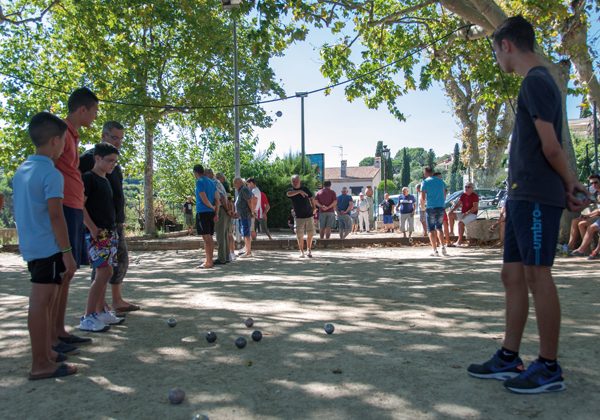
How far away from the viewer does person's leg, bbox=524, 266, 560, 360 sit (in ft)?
9.32

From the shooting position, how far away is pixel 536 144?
2934mm

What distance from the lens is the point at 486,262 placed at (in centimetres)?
969

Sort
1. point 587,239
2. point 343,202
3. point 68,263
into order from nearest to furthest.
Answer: point 68,263, point 587,239, point 343,202

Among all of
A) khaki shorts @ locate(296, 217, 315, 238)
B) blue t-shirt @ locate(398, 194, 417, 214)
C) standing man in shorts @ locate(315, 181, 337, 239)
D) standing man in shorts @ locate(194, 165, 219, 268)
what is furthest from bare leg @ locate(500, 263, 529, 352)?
blue t-shirt @ locate(398, 194, 417, 214)

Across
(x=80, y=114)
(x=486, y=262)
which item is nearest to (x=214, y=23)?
(x=486, y=262)

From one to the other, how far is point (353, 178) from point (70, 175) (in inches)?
3263

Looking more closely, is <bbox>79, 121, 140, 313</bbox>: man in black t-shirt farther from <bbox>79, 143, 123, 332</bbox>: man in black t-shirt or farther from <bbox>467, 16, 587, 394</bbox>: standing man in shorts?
<bbox>467, 16, 587, 394</bbox>: standing man in shorts

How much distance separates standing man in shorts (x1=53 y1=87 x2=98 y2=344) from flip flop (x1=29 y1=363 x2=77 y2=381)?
71cm

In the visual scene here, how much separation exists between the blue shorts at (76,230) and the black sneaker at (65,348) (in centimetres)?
65

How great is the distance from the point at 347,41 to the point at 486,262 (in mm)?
8773

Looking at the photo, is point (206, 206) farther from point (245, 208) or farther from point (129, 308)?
point (129, 308)

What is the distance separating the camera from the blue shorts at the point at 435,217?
37.1 feet

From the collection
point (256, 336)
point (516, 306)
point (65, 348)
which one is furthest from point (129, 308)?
point (516, 306)

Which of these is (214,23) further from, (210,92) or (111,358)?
(111,358)
